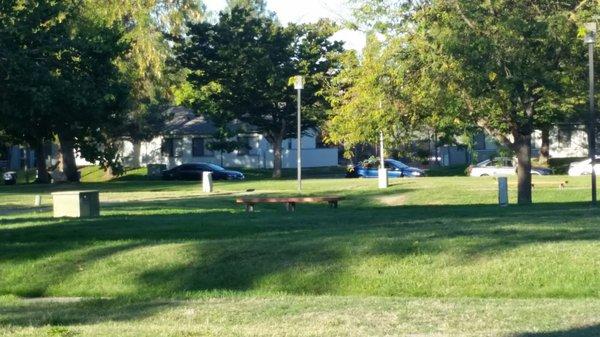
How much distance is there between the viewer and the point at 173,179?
2484 inches

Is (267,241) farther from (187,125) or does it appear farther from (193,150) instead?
(187,125)

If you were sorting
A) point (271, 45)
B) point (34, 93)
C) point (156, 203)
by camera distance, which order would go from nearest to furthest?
point (34, 93) → point (156, 203) → point (271, 45)

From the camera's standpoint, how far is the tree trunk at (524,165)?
30594 millimetres

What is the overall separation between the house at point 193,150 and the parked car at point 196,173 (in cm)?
967

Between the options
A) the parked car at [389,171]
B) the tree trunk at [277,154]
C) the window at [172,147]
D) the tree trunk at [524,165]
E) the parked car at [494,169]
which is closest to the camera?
the tree trunk at [524,165]

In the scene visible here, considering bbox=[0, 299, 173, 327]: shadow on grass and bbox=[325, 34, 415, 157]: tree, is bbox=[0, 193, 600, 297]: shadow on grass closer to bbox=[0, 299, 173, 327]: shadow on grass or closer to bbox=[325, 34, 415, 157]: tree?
bbox=[0, 299, 173, 327]: shadow on grass

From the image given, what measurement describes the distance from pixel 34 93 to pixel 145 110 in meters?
46.8

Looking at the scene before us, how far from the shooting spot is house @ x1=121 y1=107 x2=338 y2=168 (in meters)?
74.8

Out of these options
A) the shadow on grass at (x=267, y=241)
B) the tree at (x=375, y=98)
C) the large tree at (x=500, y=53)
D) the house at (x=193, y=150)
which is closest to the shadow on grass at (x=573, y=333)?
the shadow on grass at (x=267, y=241)

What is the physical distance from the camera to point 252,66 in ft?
197

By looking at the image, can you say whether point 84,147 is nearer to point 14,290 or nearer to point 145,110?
point 14,290

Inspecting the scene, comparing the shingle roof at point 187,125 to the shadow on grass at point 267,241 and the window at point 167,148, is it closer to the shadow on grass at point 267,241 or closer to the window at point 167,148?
the window at point 167,148

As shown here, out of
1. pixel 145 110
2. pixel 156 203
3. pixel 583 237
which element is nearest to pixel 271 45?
pixel 145 110


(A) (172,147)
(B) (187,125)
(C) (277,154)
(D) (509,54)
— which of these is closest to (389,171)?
(C) (277,154)
